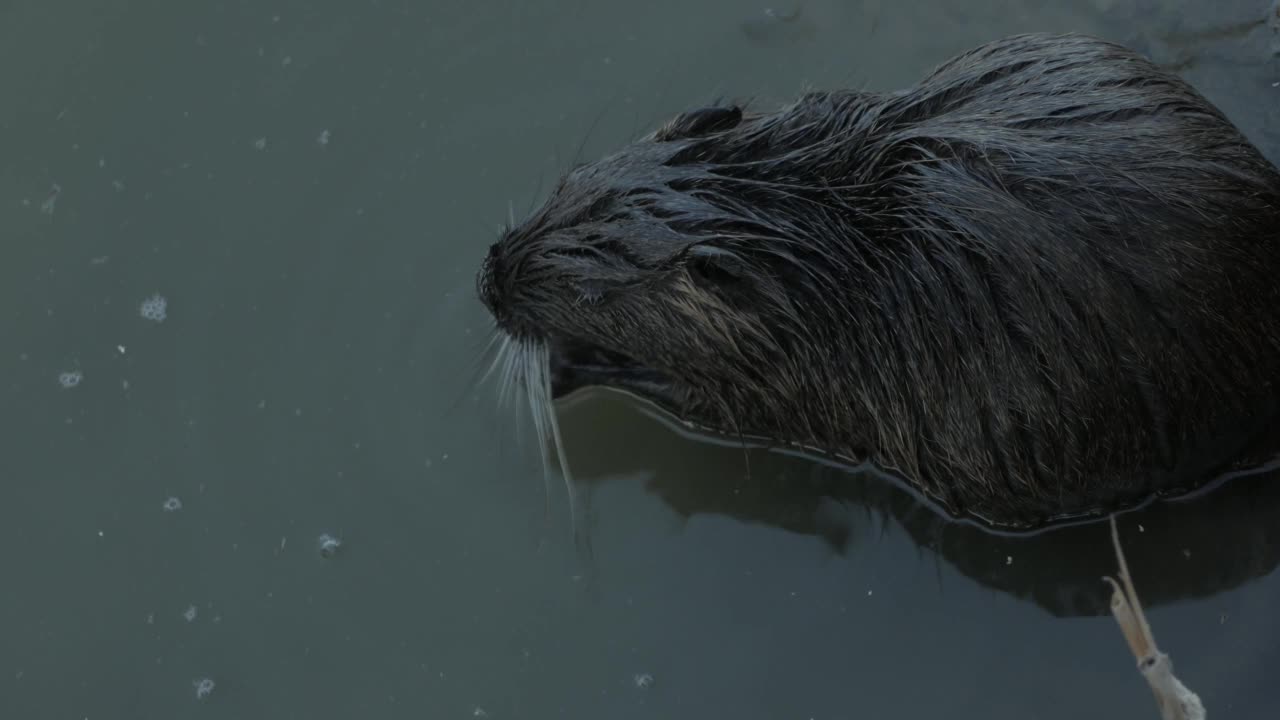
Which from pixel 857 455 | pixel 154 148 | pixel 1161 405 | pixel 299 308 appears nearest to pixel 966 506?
pixel 857 455

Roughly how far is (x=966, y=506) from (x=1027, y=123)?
935 millimetres

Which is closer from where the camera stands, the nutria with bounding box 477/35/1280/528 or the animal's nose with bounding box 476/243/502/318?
the nutria with bounding box 477/35/1280/528

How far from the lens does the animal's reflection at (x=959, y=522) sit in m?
3.28

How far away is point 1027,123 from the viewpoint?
2.80 meters

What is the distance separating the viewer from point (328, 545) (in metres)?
3.54

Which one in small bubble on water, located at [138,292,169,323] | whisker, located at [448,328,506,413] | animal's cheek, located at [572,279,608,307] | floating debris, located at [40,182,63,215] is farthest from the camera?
floating debris, located at [40,182,63,215]

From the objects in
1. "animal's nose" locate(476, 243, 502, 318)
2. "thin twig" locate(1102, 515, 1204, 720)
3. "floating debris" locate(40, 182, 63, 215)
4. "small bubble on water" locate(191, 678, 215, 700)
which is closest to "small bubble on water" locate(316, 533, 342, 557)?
"small bubble on water" locate(191, 678, 215, 700)

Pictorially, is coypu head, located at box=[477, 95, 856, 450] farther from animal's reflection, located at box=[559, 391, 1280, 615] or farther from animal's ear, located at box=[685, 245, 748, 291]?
animal's reflection, located at box=[559, 391, 1280, 615]

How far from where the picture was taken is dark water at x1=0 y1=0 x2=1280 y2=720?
10.9 feet

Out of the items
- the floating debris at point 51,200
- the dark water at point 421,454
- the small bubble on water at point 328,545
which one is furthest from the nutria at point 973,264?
the floating debris at point 51,200

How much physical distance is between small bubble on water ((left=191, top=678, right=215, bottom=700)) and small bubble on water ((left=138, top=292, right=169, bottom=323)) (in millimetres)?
947

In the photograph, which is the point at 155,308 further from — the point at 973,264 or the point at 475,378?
the point at 973,264

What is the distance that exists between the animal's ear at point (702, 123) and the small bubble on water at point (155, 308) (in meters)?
1.53

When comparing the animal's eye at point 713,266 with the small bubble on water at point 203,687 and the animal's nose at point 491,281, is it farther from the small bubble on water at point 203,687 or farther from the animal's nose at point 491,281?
the small bubble on water at point 203,687
